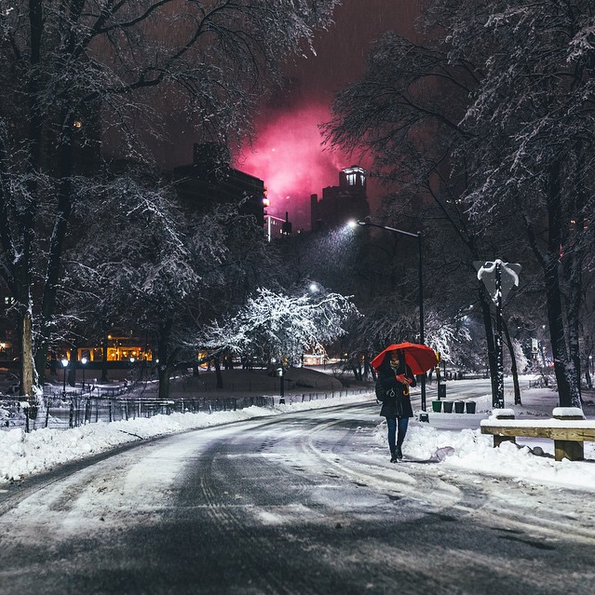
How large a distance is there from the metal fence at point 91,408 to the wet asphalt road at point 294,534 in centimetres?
796

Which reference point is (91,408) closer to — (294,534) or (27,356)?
(27,356)

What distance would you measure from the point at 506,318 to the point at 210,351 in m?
18.9

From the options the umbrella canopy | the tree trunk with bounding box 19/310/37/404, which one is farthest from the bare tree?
the umbrella canopy

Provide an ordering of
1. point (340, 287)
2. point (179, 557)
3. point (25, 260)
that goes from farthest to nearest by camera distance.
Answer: point (340, 287), point (25, 260), point (179, 557)

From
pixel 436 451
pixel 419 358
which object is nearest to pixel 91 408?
pixel 419 358

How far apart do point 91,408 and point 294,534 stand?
19.5m

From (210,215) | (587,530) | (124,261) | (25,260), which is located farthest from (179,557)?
(210,215)

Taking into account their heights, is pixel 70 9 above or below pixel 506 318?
above

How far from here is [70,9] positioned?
17203mm

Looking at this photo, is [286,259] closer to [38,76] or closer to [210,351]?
[210,351]

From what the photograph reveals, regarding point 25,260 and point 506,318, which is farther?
point 506,318

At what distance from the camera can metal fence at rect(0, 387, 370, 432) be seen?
54.4ft

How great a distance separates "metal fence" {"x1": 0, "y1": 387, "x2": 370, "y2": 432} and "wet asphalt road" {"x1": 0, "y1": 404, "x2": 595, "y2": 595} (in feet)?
26.1

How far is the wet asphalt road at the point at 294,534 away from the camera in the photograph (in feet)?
13.5
